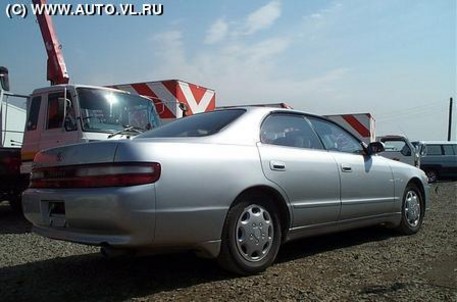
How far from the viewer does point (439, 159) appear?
20.0 meters

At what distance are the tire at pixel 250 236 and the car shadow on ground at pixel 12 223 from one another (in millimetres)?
3976

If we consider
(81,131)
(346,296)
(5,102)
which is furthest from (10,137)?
(346,296)

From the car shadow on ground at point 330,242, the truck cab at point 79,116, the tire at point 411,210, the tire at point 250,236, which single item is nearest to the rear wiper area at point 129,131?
the truck cab at point 79,116

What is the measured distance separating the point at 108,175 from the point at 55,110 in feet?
14.4

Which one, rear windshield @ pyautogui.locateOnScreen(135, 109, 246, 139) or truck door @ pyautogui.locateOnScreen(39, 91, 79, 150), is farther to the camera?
truck door @ pyautogui.locateOnScreen(39, 91, 79, 150)

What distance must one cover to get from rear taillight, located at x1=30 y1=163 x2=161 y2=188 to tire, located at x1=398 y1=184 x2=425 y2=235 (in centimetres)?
364

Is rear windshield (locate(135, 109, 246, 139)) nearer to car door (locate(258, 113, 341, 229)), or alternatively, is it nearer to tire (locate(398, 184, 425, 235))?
car door (locate(258, 113, 341, 229))

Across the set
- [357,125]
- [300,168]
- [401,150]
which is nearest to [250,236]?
[300,168]

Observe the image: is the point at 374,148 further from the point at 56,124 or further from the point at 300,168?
the point at 56,124

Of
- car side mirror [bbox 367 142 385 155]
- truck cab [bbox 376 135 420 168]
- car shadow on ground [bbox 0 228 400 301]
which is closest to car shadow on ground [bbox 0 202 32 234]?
car shadow on ground [bbox 0 228 400 301]

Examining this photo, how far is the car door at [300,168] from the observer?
443 centimetres

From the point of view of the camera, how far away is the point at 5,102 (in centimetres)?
890

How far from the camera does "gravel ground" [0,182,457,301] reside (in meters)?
3.67

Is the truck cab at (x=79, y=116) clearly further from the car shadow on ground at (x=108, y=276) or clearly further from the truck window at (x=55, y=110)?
the car shadow on ground at (x=108, y=276)
